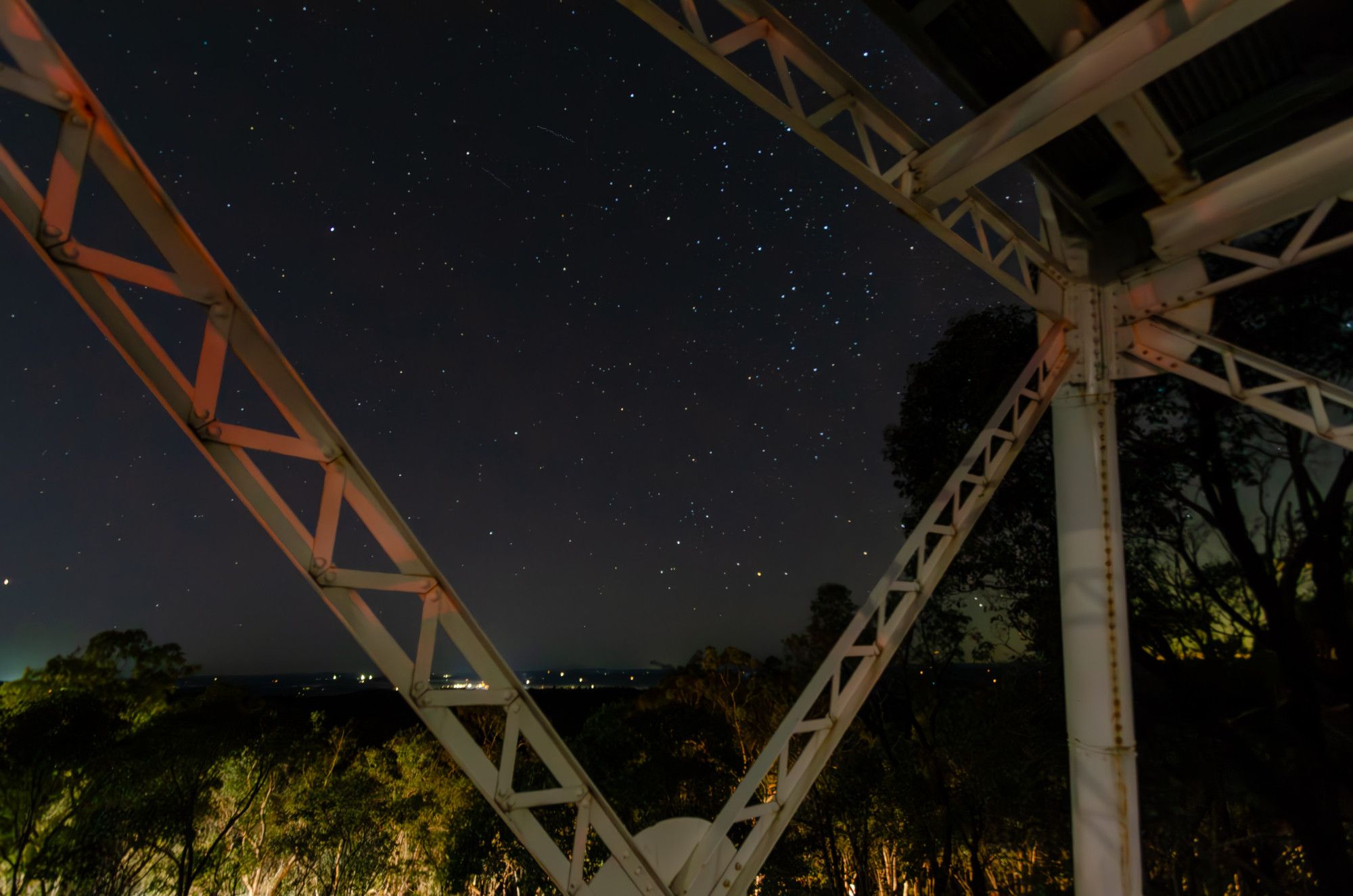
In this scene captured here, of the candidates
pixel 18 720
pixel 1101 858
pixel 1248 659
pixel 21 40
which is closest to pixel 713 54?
pixel 21 40

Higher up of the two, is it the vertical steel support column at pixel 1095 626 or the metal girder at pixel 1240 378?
the metal girder at pixel 1240 378

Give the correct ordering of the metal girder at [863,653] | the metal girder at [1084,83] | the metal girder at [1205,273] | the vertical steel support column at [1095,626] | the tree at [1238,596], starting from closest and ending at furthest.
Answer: the metal girder at [1084,83] → the metal girder at [863,653] → the metal girder at [1205,273] → the vertical steel support column at [1095,626] → the tree at [1238,596]

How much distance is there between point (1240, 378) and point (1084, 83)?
2234 mm

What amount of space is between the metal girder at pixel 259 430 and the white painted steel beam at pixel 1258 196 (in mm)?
3974

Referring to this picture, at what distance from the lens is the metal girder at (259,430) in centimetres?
153

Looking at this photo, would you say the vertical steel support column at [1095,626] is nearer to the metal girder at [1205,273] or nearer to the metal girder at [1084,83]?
the metal girder at [1205,273]

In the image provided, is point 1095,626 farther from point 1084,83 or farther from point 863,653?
point 1084,83

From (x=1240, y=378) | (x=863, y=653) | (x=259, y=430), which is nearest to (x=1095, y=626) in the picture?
(x=863, y=653)

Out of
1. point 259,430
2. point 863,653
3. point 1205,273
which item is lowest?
point 863,653

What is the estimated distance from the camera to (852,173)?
287 centimetres

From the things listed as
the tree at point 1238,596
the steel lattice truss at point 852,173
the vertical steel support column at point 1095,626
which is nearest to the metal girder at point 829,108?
the steel lattice truss at point 852,173

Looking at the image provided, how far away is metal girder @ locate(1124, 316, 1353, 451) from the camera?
127 inches

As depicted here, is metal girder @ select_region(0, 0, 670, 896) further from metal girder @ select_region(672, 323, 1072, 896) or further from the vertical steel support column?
the vertical steel support column

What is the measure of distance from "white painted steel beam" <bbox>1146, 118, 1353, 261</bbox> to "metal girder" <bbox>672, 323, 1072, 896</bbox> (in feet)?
2.40
